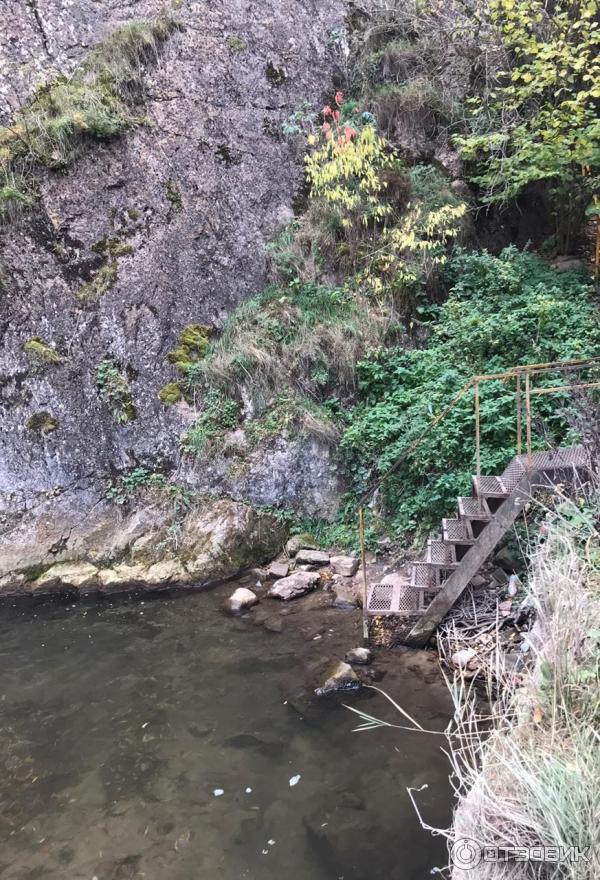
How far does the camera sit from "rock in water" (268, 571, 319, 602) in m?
6.97

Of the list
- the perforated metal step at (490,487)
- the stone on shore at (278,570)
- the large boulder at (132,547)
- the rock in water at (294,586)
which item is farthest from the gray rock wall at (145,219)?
the perforated metal step at (490,487)

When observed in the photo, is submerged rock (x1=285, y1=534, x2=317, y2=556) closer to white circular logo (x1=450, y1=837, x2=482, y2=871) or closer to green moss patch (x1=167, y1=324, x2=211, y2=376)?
green moss patch (x1=167, y1=324, x2=211, y2=376)

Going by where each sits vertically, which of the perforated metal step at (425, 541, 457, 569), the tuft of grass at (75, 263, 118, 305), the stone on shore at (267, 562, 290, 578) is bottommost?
the stone on shore at (267, 562, 290, 578)

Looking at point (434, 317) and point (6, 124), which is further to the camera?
point (6, 124)

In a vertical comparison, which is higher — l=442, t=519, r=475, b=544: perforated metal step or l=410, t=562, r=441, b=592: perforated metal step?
l=442, t=519, r=475, b=544: perforated metal step

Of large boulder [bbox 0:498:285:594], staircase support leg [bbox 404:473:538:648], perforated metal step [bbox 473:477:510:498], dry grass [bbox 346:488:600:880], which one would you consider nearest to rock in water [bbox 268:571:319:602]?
large boulder [bbox 0:498:285:594]

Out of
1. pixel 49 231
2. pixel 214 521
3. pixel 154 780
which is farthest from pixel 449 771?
pixel 49 231

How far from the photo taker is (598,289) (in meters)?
8.36

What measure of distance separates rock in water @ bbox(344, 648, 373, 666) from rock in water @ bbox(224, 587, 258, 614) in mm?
1742

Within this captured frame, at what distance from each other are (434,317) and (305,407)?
8.84ft

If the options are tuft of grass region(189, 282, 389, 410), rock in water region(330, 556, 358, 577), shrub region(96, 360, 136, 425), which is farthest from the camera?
shrub region(96, 360, 136, 425)

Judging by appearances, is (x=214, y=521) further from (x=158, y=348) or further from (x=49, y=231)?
(x=49, y=231)

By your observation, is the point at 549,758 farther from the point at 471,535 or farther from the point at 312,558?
the point at 312,558

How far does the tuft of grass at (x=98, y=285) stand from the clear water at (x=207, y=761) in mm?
5764
